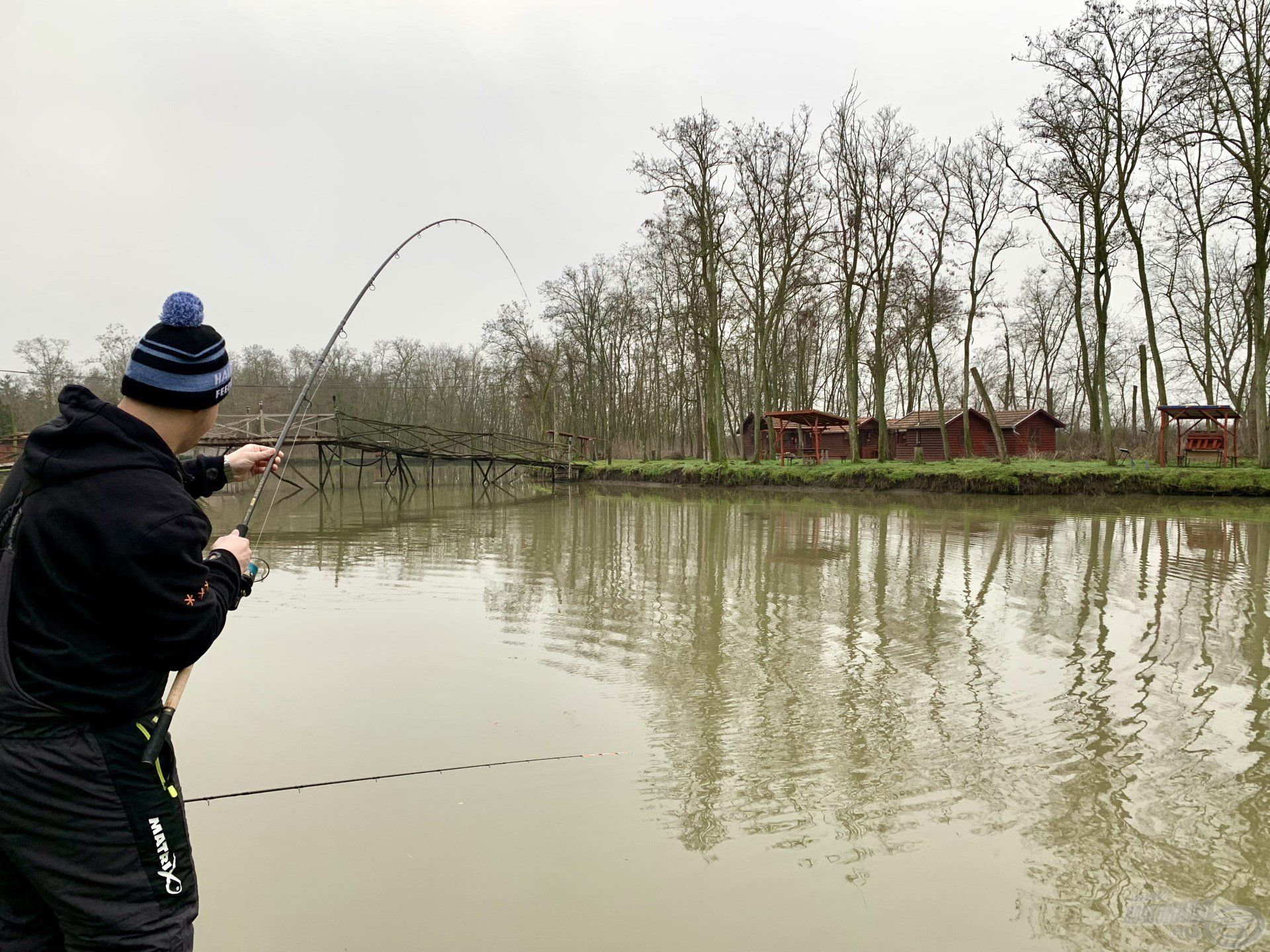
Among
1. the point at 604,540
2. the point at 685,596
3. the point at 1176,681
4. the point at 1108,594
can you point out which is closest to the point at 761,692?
the point at 1176,681

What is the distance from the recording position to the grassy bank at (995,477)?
21.0 meters

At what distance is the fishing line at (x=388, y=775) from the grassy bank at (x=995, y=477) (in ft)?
70.8

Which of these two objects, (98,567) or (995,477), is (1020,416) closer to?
(995,477)

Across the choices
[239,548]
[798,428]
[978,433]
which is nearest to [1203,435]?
[798,428]

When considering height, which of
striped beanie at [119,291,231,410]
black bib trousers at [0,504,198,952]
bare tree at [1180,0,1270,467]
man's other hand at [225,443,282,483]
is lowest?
black bib trousers at [0,504,198,952]

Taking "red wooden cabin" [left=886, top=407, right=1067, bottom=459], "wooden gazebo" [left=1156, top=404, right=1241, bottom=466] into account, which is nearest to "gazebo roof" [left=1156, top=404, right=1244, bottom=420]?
"wooden gazebo" [left=1156, top=404, right=1241, bottom=466]

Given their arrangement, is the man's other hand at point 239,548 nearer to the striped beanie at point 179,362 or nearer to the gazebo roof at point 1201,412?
the striped beanie at point 179,362

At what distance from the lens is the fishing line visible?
4141 millimetres

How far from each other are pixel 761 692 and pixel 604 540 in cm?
925

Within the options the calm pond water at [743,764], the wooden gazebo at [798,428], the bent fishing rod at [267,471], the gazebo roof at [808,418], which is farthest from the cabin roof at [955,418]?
the bent fishing rod at [267,471]

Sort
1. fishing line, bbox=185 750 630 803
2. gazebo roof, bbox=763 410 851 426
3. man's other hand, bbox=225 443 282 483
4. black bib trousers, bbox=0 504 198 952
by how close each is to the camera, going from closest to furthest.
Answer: black bib trousers, bbox=0 504 198 952 < man's other hand, bbox=225 443 282 483 < fishing line, bbox=185 750 630 803 < gazebo roof, bbox=763 410 851 426

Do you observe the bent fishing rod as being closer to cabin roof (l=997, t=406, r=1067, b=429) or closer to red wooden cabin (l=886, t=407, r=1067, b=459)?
red wooden cabin (l=886, t=407, r=1067, b=459)

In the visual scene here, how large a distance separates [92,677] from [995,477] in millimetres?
25165

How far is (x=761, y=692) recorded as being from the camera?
570 cm
